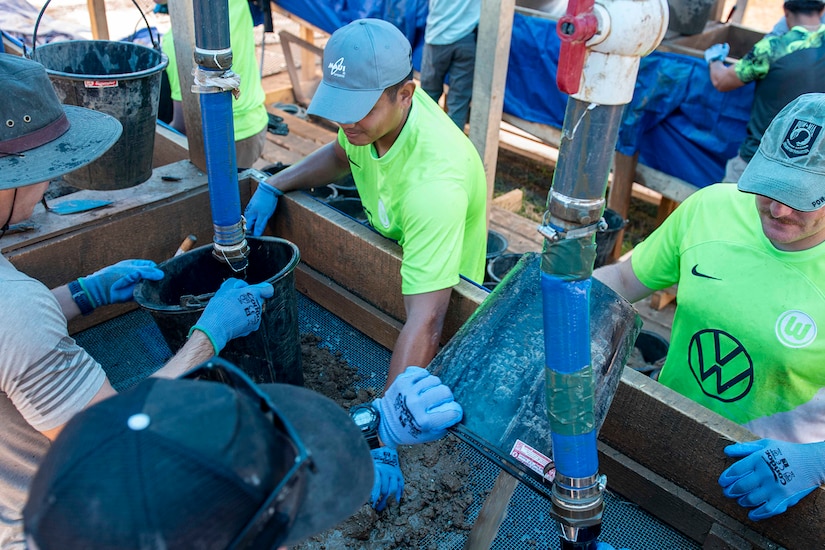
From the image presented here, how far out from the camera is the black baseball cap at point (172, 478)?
870 millimetres

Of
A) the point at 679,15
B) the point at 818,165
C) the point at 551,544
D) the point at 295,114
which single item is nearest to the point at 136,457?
the point at 551,544

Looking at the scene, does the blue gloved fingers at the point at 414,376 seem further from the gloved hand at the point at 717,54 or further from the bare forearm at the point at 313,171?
the gloved hand at the point at 717,54

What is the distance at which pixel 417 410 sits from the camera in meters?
1.47

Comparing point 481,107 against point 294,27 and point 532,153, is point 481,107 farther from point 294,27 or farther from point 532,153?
point 294,27

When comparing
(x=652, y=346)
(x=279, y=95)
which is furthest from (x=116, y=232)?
(x=279, y=95)

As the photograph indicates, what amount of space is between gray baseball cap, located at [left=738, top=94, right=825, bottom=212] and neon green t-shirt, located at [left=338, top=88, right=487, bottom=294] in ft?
2.85

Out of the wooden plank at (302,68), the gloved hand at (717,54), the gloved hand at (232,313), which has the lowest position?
the wooden plank at (302,68)

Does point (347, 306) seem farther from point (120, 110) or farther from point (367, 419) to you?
point (120, 110)

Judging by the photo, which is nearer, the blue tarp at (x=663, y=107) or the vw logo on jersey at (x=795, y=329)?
the vw logo on jersey at (x=795, y=329)

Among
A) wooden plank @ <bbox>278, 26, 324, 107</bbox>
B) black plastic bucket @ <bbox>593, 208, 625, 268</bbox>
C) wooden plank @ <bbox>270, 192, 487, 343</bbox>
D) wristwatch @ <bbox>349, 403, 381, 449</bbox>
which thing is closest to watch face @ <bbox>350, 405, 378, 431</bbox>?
wristwatch @ <bbox>349, 403, 381, 449</bbox>

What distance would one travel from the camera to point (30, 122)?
1.72 meters

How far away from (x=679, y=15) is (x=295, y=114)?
394cm

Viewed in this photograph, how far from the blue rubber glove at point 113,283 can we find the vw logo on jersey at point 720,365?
1.77m

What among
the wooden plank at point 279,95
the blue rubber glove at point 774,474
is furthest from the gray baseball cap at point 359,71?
the wooden plank at point 279,95
